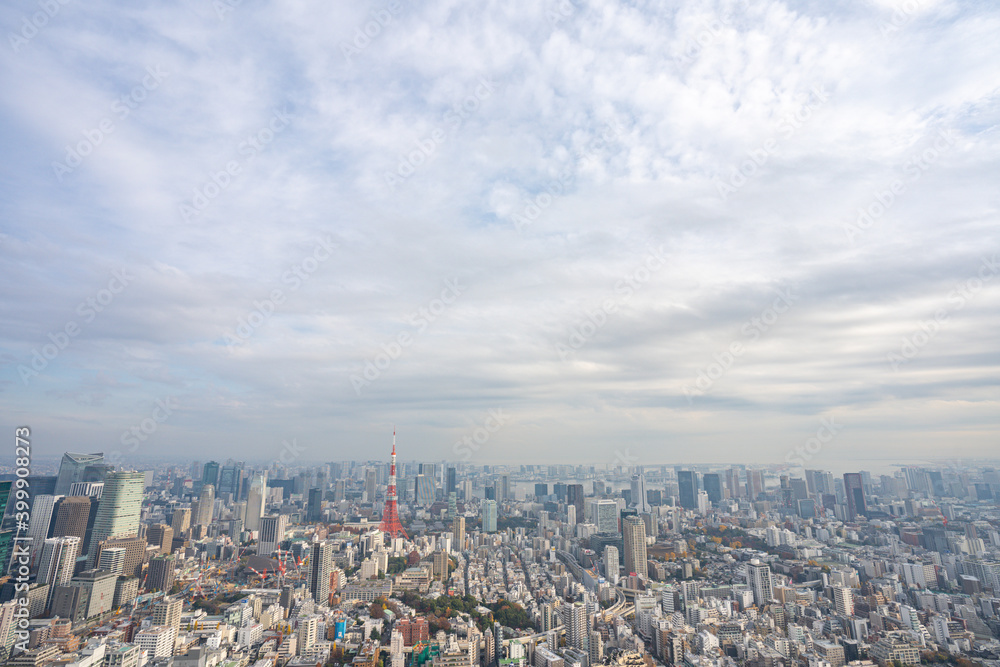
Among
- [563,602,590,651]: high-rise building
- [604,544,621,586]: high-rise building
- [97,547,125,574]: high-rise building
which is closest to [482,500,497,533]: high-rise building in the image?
[604,544,621,586]: high-rise building

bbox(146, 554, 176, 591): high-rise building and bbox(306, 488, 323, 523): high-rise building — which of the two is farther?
bbox(306, 488, 323, 523): high-rise building

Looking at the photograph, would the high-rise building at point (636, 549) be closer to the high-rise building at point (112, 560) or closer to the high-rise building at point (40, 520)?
the high-rise building at point (112, 560)

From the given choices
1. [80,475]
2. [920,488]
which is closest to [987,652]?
[920,488]

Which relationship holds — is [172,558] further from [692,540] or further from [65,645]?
[692,540]

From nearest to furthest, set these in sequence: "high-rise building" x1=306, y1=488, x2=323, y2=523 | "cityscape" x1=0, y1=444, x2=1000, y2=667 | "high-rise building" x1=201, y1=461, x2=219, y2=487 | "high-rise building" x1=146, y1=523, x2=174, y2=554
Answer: "cityscape" x1=0, y1=444, x2=1000, y2=667, "high-rise building" x1=146, y1=523, x2=174, y2=554, "high-rise building" x1=306, y1=488, x2=323, y2=523, "high-rise building" x1=201, y1=461, x2=219, y2=487

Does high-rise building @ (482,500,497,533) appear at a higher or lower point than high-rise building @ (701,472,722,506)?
lower

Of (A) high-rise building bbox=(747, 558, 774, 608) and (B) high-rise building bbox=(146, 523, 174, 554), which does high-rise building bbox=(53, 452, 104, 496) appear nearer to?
(B) high-rise building bbox=(146, 523, 174, 554)
